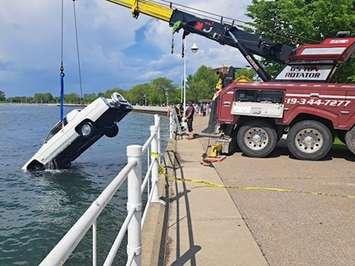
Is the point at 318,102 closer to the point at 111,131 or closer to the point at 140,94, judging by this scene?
the point at 111,131

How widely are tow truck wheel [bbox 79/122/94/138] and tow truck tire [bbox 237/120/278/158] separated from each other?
4.55 meters

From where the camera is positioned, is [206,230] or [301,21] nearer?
[206,230]

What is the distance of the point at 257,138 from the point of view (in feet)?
46.4

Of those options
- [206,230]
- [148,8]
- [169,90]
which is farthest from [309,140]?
[169,90]

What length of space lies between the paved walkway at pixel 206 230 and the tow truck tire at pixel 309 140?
4464mm

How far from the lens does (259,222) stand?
7.12m

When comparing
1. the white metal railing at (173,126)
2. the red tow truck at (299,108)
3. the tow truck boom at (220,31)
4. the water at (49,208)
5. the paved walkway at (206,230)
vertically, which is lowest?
the water at (49,208)

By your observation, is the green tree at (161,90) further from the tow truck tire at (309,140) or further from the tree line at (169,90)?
the tow truck tire at (309,140)

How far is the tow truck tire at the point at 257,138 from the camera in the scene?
1395 centimetres

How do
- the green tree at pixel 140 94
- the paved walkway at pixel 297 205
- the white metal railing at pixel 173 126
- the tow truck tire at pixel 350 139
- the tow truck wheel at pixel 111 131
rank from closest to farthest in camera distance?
the paved walkway at pixel 297 205 < the tow truck tire at pixel 350 139 < the tow truck wheel at pixel 111 131 < the white metal railing at pixel 173 126 < the green tree at pixel 140 94

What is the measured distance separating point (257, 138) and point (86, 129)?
5209 mm

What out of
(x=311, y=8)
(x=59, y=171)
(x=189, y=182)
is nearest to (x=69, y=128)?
(x=59, y=171)

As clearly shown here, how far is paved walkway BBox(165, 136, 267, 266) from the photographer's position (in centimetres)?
564

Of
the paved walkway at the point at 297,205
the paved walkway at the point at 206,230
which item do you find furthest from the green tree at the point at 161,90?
the paved walkway at the point at 206,230
